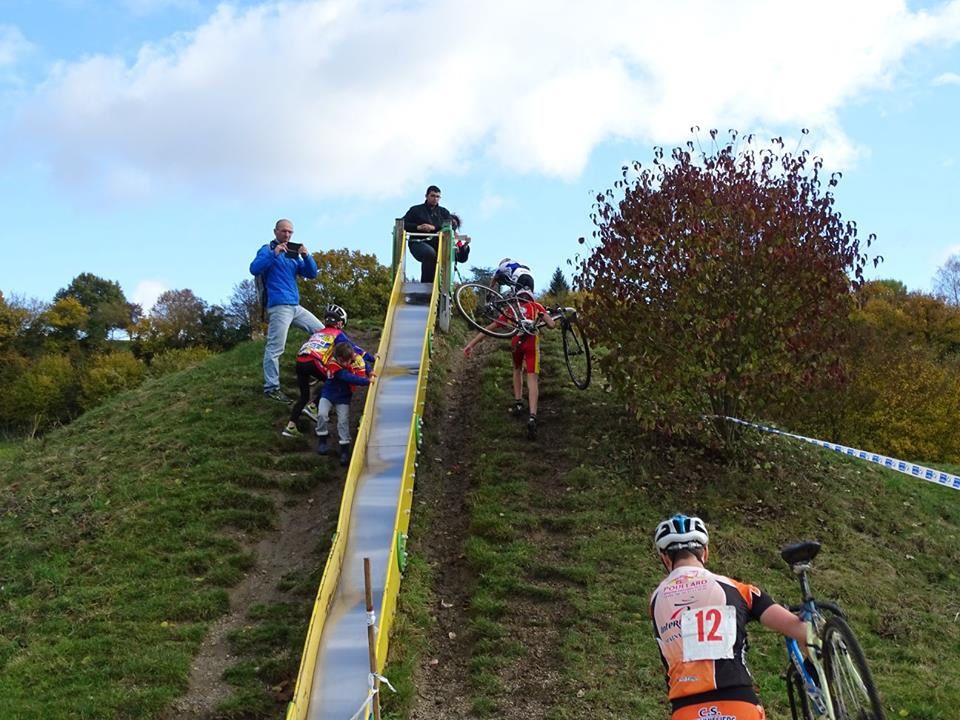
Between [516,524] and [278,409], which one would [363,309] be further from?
[516,524]

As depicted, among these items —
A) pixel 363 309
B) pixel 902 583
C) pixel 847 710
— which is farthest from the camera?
pixel 363 309

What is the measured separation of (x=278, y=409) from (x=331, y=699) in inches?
271

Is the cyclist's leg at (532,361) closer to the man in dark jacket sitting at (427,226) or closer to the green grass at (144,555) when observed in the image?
the green grass at (144,555)

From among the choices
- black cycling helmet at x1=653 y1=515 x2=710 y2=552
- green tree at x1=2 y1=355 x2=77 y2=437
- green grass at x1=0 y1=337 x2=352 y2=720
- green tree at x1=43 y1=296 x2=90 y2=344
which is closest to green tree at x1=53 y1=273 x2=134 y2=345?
green tree at x1=43 y1=296 x2=90 y2=344

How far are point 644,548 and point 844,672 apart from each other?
5.06m

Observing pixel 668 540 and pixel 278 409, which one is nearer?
pixel 668 540

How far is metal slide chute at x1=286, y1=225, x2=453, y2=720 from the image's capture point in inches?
246

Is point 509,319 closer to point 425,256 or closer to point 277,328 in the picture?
point 277,328

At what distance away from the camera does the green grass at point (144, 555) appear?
22.7 ft

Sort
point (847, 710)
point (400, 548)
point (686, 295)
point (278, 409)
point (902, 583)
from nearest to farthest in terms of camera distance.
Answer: point (847, 710)
point (400, 548)
point (902, 583)
point (686, 295)
point (278, 409)

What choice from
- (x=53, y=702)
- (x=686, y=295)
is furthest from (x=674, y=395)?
(x=53, y=702)

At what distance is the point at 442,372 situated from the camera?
46.5ft

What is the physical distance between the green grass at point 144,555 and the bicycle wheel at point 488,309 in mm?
2928

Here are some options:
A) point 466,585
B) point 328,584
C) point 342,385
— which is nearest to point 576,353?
point 342,385
